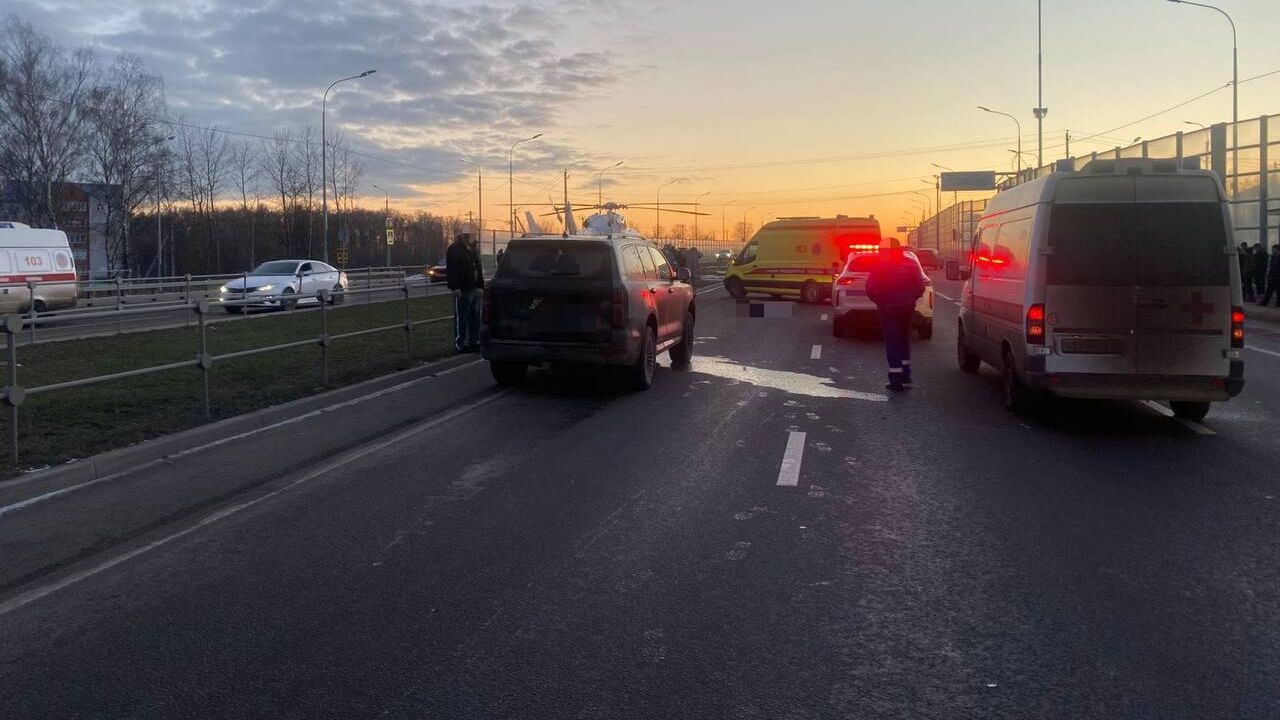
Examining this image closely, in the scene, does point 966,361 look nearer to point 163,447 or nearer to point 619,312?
point 619,312

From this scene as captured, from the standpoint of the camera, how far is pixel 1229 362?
9.20 meters

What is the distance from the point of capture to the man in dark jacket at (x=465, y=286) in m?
15.6

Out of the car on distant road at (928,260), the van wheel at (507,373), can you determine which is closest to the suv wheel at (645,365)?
the van wheel at (507,373)

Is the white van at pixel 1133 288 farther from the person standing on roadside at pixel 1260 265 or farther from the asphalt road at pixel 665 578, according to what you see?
the person standing on roadside at pixel 1260 265

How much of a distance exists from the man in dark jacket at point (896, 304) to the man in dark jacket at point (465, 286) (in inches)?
240

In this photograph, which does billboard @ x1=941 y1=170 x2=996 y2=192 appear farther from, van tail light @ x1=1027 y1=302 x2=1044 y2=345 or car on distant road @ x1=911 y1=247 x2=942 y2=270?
van tail light @ x1=1027 y1=302 x2=1044 y2=345

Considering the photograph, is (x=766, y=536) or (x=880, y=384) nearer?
(x=766, y=536)

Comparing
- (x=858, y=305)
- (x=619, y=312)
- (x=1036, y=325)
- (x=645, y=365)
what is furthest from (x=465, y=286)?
(x=1036, y=325)

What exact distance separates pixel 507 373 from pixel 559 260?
5.52 ft

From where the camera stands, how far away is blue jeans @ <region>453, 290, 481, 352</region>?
1596 cm

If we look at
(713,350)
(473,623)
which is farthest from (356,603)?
(713,350)

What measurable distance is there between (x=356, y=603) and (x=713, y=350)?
13246 millimetres

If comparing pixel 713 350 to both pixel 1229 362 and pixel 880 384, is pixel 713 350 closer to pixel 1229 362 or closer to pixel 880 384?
pixel 880 384

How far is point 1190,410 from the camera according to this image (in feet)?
33.8
